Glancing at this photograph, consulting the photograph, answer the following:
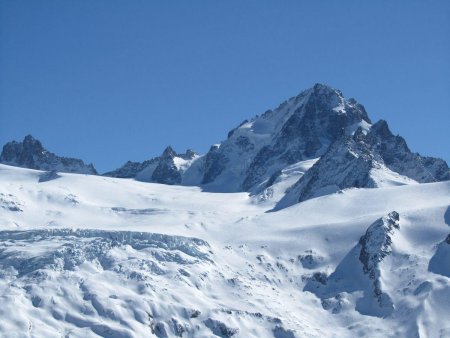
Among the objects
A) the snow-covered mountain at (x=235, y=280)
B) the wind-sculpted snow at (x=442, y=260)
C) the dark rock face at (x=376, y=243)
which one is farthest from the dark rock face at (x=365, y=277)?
the wind-sculpted snow at (x=442, y=260)

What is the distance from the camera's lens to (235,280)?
15912cm

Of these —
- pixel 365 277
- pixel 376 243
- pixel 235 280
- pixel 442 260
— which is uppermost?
pixel 376 243

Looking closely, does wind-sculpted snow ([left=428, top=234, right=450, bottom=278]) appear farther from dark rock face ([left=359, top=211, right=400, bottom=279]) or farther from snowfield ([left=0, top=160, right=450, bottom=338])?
dark rock face ([left=359, top=211, right=400, bottom=279])

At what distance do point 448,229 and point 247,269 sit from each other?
42.5 metres

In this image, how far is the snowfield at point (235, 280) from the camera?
139 metres

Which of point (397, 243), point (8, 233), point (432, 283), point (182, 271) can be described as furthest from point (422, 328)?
point (8, 233)

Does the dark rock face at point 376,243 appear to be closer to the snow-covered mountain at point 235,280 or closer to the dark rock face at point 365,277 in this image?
the dark rock face at point 365,277

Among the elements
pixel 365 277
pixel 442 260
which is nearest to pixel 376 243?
pixel 365 277

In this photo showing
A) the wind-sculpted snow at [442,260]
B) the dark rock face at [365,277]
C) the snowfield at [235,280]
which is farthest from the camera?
the wind-sculpted snow at [442,260]

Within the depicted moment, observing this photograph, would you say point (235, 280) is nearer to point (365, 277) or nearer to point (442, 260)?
point (365, 277)

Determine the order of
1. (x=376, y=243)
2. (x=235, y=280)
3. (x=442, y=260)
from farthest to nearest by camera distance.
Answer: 1. (x=376, y=243)
2. (x=442, y=260)
3. (x=235, y=280)

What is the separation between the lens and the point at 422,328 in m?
144

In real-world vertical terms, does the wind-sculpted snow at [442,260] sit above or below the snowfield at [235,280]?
above

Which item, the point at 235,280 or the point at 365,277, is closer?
the point at 235,280
